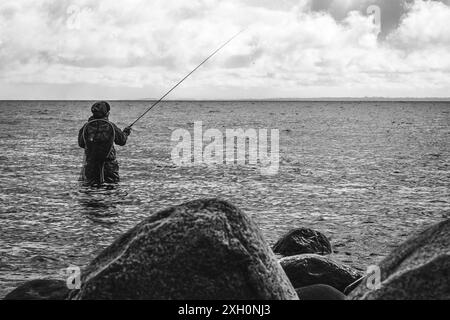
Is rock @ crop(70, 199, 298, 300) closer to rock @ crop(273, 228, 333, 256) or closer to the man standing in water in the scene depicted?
rock @ crop(273, 228, 333, 256)

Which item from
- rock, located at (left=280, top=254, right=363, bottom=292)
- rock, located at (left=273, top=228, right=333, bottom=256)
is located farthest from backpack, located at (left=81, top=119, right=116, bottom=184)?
rock, located at (left=280, top=254, right=363, bottom=292)

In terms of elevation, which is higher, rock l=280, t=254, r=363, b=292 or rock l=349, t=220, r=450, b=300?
rock l=349, t=220, r=450, b=300

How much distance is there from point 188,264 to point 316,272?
3704mm

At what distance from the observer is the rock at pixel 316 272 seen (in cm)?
913

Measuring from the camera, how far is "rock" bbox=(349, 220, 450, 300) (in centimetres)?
579

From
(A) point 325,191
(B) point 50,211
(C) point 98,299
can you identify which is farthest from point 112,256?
(A) point 325,191

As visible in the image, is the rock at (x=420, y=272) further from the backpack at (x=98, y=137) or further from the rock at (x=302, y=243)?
the backpack at (x=98, y=137)

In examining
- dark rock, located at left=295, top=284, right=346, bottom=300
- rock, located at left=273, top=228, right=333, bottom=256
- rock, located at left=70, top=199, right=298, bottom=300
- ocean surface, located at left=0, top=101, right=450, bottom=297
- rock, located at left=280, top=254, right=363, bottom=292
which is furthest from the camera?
ocean surface, located at left=0, top=101, right=450, bottom=297

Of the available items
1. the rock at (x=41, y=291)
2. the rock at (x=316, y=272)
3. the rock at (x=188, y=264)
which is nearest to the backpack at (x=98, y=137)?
the rock at (x=316, y=272)

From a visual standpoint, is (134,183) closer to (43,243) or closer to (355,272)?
(43,243)

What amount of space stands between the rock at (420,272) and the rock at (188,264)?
1.03 meters

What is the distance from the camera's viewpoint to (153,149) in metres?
39.3

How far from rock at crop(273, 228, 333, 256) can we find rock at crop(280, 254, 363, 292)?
2566 mm
